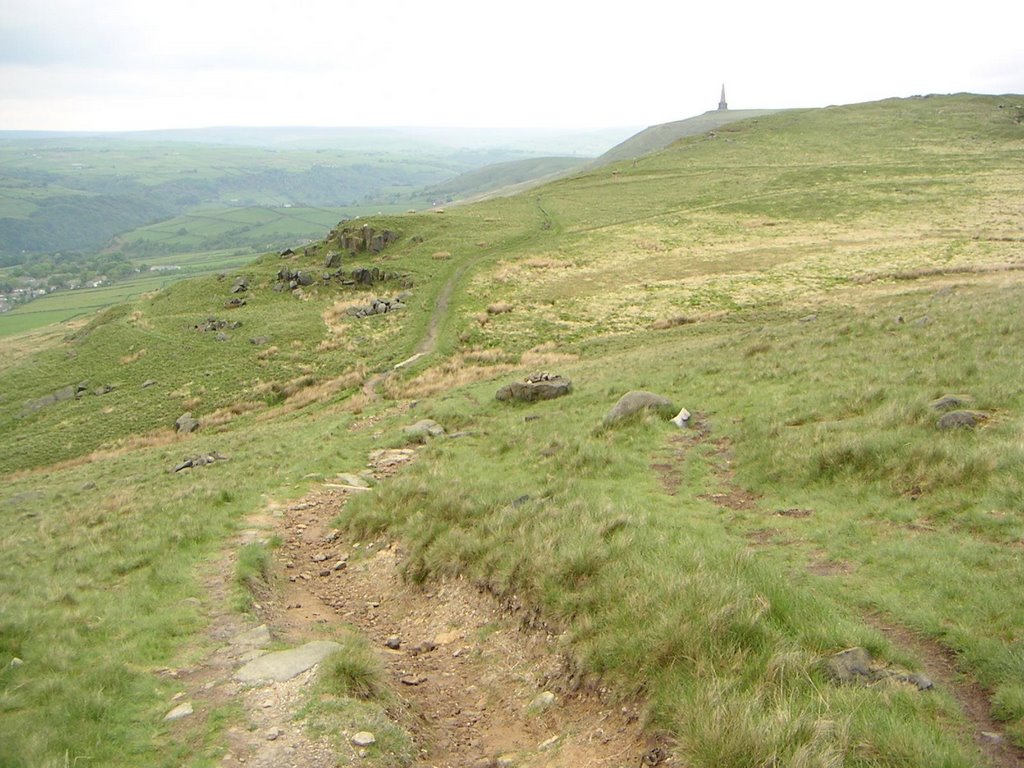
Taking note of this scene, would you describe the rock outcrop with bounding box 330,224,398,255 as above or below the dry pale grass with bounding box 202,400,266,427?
above

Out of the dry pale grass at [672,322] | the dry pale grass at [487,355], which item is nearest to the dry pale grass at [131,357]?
the dry pale grass at [487,355]

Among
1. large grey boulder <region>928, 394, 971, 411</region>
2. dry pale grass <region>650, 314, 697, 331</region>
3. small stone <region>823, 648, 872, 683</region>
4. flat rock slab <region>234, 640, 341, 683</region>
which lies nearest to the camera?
small stone <region>823, 648, 872, 683</region>

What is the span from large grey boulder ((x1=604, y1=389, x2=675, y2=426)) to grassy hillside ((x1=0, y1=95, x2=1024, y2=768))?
49 centimetres

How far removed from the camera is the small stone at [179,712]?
311 inches

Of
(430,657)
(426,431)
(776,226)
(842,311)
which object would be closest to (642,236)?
(776,226)

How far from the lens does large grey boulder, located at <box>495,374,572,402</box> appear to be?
25375 millimetres

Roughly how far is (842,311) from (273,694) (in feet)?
117

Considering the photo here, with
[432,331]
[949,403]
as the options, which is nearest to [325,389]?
[432,331]

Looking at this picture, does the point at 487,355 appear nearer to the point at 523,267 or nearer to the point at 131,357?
the point at 523,267

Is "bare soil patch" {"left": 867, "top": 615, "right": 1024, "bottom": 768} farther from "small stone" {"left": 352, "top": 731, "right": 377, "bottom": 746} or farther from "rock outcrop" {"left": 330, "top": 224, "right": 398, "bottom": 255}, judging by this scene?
"rock outcrop" {"left": 330, "top": 224, "right": 398, "bottom": 255}

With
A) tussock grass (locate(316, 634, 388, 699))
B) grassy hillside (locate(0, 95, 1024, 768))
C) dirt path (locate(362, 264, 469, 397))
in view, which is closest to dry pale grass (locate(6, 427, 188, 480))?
grassy hillside (locate(0, 95, 1024, 768))

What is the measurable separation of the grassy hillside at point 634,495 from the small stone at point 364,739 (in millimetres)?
1716

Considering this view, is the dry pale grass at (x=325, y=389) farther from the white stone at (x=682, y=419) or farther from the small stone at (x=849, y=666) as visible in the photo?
the small stone at (x=849, y=666)

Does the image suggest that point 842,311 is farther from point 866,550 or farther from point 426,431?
point 866,550
